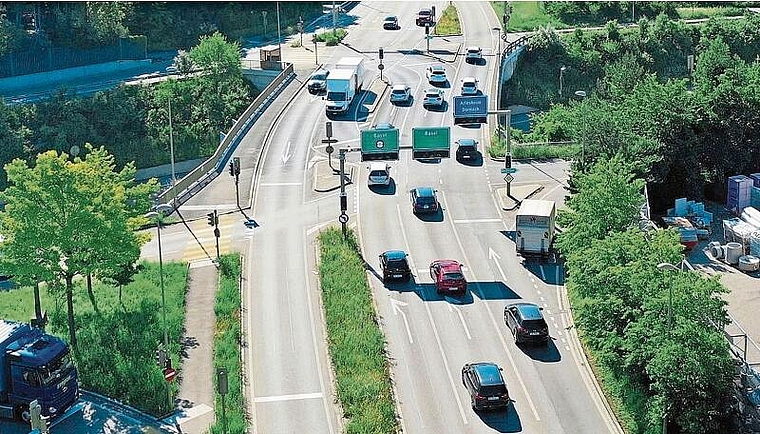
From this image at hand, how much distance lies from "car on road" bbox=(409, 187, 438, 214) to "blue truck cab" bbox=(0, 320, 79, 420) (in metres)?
28.1

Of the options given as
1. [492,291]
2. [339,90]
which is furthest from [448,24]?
[492,291]

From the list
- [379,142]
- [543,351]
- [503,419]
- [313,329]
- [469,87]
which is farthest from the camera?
[469,87]

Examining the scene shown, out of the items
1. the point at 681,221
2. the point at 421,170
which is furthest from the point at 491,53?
the point at 681,221

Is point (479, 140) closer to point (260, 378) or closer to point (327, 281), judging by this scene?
point (327, 281)

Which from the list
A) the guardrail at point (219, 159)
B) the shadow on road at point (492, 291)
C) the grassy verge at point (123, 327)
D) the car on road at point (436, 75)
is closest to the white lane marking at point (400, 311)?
the shadow on road at point (492, 291)

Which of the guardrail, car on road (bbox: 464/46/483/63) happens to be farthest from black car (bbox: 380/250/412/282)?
car on road (bbox: 464/46/483/63)

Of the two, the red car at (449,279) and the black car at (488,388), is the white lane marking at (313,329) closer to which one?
the black car at (488,388)

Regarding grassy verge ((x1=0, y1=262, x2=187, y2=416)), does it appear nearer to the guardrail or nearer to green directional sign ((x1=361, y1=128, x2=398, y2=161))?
the guardrail

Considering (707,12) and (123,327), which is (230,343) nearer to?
(123,327)

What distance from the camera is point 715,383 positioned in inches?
1730

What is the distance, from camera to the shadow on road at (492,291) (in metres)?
58.2

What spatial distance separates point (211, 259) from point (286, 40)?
196 feet

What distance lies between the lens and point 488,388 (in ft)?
152

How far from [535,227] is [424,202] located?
32.6 feet
